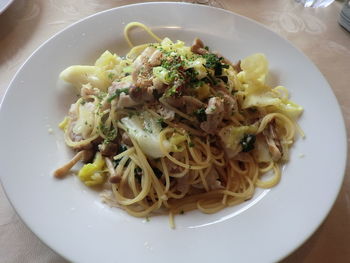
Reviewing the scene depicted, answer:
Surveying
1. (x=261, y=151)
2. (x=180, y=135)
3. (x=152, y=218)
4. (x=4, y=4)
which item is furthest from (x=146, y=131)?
(x=4, y=4)

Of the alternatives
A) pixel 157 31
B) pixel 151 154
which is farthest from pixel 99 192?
pixel 157 31

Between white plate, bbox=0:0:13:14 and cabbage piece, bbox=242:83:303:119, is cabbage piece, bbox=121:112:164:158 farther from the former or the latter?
white plate, bbox=0:0:13:14

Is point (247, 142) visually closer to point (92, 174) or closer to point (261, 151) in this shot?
point (261, 151)

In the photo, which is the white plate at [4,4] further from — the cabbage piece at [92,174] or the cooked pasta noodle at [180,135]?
the cabbage piece at [92,174]

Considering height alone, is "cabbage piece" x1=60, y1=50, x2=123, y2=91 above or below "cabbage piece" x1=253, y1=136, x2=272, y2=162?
above

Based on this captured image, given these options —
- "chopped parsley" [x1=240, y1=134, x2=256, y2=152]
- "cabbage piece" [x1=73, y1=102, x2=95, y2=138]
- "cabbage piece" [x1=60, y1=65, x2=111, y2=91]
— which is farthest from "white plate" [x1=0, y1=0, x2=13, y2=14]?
"chopped parsley" [x1=240, y1=134, x2=256, y2=152]

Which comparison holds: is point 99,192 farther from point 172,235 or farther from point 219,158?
point 219,158

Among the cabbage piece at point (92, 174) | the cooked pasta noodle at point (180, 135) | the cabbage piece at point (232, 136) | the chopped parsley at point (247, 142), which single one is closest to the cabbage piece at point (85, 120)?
the cooked pasta noodle at point (180, 135)
